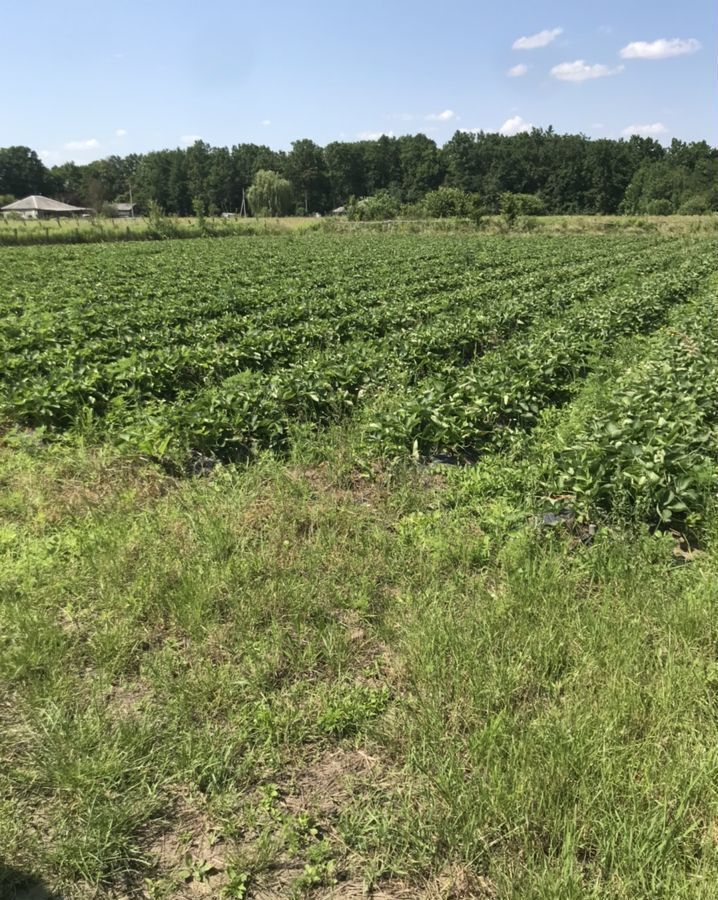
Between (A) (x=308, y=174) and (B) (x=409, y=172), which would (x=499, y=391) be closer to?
(A) (x=308, y=174)

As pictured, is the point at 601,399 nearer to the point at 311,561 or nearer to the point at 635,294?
the point at 311,561

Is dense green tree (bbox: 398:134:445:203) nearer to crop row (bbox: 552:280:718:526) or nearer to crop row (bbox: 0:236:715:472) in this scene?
crop row (bbox: 0:236:715:472)

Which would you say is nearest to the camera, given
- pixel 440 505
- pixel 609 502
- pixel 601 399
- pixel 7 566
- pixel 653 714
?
pixel 653 714

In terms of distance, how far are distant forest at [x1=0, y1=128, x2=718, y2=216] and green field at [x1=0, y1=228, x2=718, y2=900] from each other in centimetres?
10346

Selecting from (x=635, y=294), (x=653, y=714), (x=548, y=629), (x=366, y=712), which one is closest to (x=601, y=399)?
(x=548, y=629)

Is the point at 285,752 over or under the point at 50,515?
under

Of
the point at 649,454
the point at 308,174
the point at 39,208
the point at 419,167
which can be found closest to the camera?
the point at 649,454

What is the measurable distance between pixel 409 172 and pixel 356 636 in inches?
5673

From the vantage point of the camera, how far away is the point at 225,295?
49.3 feet

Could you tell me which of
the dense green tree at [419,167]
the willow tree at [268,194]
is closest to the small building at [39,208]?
the willow tree at [268,194]

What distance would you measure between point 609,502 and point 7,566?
14.8ft

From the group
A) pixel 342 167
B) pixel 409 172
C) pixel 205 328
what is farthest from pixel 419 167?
pixel 205 328

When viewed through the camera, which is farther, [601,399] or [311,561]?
[601,399]

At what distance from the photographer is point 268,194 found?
97.6 meters
